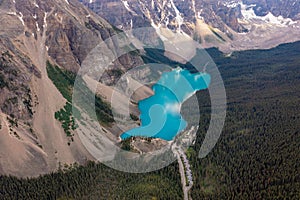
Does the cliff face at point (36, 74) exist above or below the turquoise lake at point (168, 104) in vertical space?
above

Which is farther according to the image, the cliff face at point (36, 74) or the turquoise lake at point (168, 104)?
the turquoise lake at point (168, 104)

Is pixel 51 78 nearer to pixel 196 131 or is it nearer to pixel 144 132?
pixel 144 132

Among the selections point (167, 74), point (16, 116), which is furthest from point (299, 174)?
point (167, 74)

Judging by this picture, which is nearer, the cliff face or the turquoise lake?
the cliff face

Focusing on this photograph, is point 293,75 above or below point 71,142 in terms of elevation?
below
